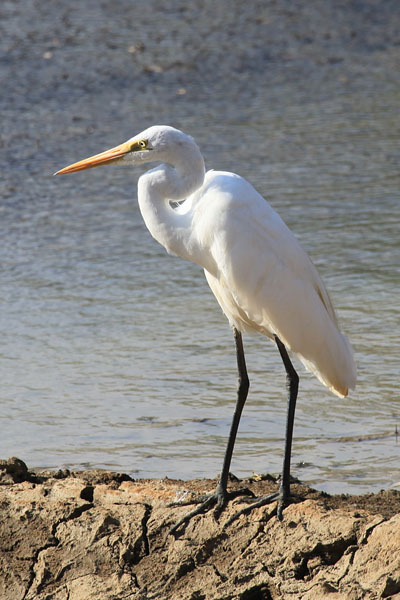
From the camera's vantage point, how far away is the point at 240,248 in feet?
12.7

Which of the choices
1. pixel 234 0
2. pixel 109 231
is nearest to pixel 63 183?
pixel 109 231

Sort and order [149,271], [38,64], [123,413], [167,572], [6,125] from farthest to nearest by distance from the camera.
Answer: [38,64]
[6,125]
[149,271]
[123,413]
[167,572]

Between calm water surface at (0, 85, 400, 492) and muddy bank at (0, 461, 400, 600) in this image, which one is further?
calm water surface at (0, 85, 400, 492)

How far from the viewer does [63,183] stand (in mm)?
9641

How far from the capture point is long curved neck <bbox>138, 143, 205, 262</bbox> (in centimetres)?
392

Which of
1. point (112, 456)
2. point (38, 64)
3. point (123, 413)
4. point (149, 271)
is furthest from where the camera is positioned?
point (38, 64)

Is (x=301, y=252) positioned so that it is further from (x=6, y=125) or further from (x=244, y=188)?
(x=6, y=125)

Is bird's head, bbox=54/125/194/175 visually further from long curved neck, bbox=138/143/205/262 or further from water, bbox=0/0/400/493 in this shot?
water, bbox=0/0/400/493

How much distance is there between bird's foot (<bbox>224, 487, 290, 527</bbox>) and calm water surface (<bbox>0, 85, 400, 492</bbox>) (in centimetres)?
64

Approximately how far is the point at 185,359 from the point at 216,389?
18.4 inches

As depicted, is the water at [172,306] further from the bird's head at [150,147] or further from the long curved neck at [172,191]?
the bird's head at [150,147]

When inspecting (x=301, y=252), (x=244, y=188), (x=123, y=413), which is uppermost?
(x=244, y=188)

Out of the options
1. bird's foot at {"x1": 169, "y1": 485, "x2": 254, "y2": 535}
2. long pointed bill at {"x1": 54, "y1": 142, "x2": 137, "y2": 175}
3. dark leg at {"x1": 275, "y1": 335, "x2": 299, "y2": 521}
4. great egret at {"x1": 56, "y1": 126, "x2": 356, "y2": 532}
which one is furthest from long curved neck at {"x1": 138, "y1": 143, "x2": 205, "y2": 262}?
bird's foot at {"x1": 169, "y1": 485, "x2": 254, "y2": 535}

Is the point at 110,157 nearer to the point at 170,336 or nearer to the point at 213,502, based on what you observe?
the point at 213,502
